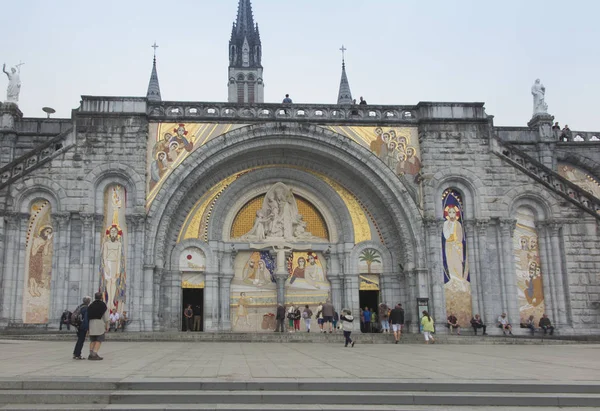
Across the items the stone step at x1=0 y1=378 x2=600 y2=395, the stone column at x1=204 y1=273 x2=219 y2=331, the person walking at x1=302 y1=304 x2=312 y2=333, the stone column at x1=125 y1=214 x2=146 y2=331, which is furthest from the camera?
the person walking at x1=302 y1=304 x2=312 y2=333

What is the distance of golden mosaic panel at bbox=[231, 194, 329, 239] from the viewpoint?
92.6ft

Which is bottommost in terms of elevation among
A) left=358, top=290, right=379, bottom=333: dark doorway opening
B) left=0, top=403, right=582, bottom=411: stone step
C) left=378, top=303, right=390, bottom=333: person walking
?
left=0, top=403, right=582, bottom=411: stone step

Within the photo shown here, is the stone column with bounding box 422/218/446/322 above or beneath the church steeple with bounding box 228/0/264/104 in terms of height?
beneath

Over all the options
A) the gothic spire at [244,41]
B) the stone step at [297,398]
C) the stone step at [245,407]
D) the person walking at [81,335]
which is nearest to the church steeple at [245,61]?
the gothic spire at [244,41]

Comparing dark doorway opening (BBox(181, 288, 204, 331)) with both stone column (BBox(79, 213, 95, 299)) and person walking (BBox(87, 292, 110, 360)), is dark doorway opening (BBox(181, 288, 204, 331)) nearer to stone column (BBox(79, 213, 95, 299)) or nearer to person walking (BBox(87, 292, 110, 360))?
stone column (BBox(79, 213, 95, 299))

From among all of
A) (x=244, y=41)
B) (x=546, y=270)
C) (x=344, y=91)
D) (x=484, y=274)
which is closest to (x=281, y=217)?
(x=484, y=274)

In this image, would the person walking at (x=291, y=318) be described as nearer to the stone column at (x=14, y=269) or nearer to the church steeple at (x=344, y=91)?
the stone column at (x=14, y=269)

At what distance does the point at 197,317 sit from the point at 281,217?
5960 mm

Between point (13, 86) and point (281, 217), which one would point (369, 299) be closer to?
point (281, 217)

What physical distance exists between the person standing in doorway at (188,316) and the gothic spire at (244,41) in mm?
61994

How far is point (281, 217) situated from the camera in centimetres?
2825

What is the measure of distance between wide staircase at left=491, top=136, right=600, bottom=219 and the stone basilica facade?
0.07 metres

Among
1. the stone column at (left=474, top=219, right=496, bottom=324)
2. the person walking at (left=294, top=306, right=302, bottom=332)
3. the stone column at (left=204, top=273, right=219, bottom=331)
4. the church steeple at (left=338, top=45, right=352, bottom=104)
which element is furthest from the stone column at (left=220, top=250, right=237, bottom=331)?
the church steeple at (left=338, top=45, right=352, bottom=104)

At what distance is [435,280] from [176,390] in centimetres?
1817
